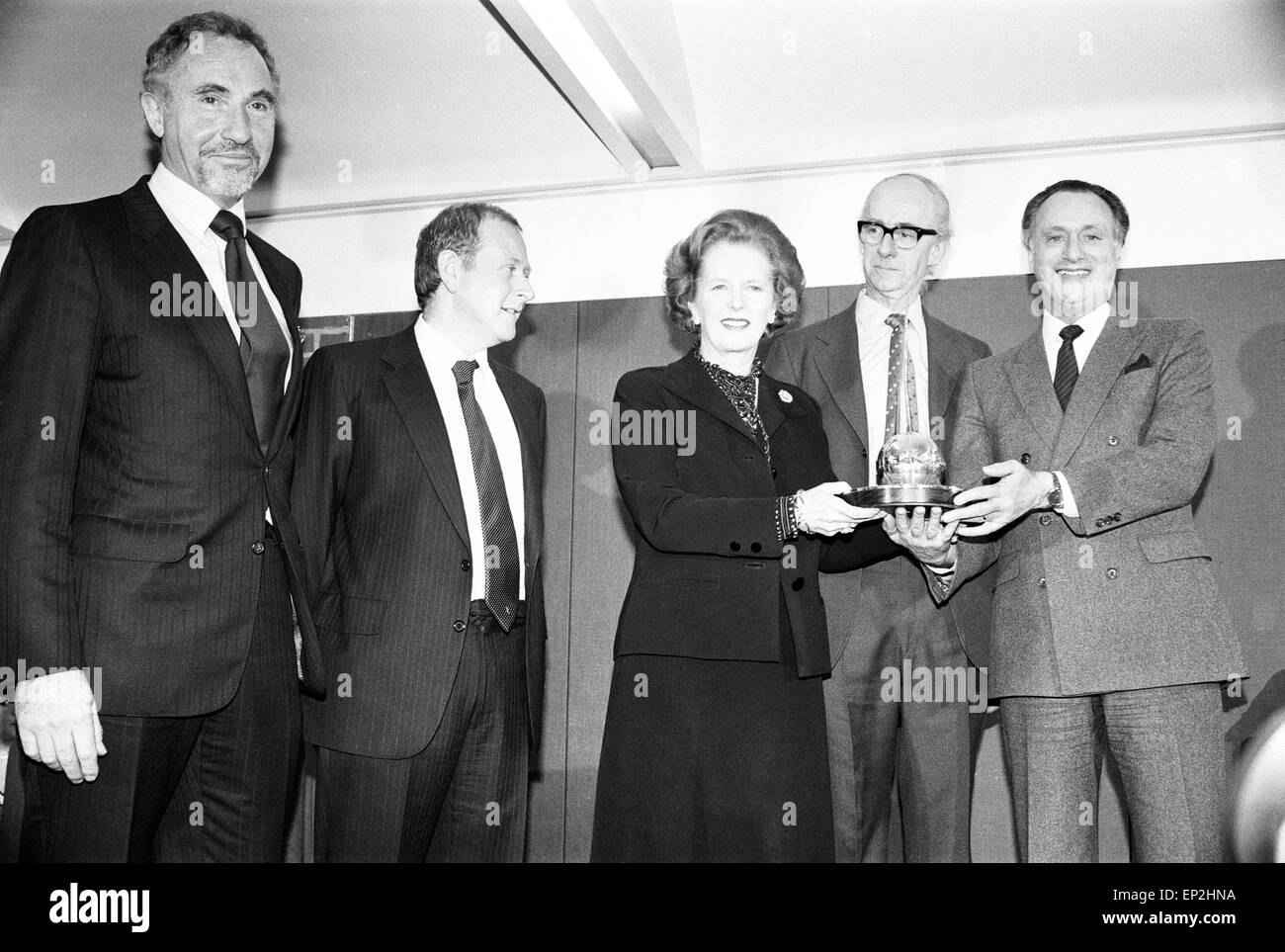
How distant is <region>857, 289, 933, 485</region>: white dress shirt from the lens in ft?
8.90

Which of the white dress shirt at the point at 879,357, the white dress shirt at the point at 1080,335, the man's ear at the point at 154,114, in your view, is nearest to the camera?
the man's ear at the point at 154,114

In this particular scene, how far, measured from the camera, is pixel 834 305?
349 cm

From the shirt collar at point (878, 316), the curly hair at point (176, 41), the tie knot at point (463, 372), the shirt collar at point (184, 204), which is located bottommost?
the tie knot at point (463, 372)

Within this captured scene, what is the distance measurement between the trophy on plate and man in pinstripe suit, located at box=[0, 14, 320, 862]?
3.75 ft

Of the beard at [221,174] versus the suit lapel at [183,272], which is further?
the beard at [221,174]

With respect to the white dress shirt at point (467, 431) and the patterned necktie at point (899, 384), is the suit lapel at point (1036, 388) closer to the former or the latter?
the patterned necktie at point (899, 384)

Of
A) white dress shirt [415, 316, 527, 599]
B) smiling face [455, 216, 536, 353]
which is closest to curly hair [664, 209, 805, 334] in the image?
smiling face [455, 216, 536, 353]

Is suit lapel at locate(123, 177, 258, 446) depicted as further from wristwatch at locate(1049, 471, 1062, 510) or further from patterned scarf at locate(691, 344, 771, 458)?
wristwatch at locate(1049, 471, 1062, 510)

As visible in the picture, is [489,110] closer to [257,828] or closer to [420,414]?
[420,414]

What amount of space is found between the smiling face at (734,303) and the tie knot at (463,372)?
20.3 inches

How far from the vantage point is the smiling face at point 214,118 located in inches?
96.3

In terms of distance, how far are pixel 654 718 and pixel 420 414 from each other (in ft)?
2.64

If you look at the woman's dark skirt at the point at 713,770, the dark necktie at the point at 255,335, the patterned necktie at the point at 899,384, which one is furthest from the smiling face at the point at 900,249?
the dark necktie at the point at 255,335
